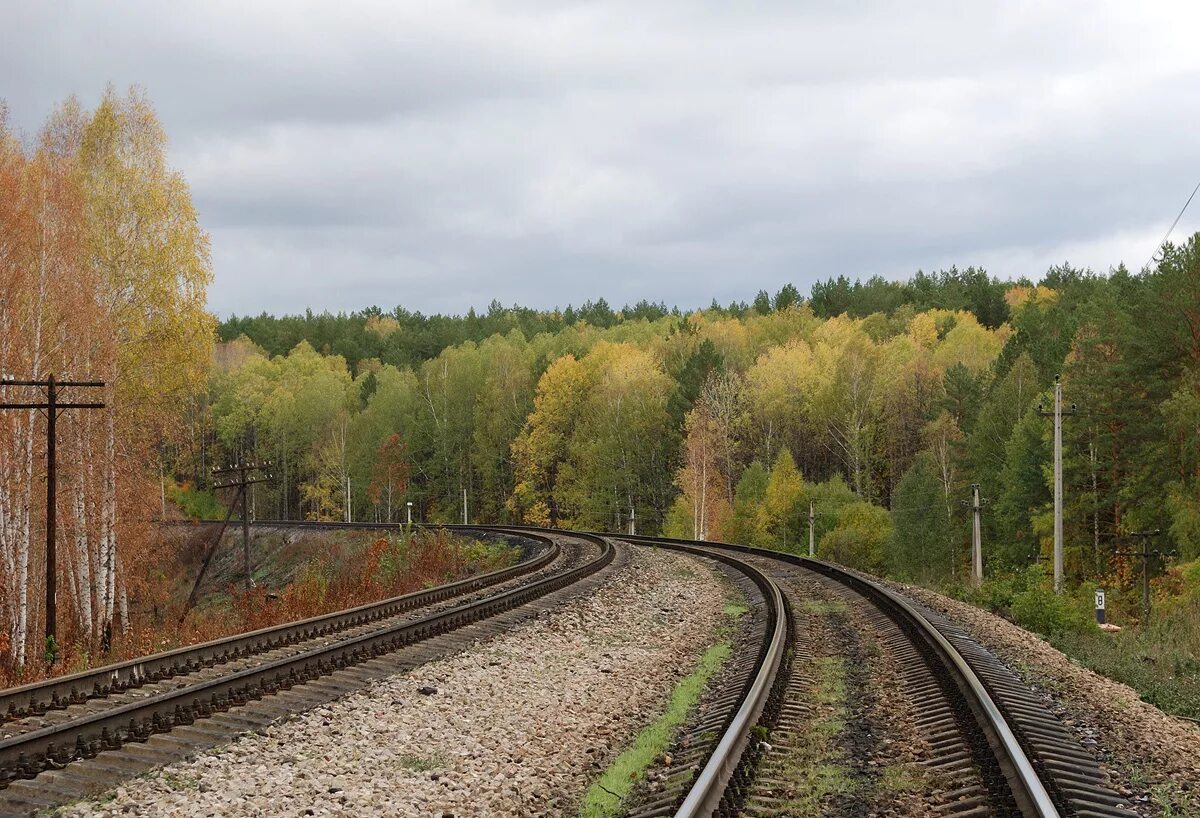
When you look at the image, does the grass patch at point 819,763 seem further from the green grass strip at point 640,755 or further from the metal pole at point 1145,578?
the metal pole at point 1145,578

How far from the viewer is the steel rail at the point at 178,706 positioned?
8133 mm

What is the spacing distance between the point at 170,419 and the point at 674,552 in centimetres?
1551

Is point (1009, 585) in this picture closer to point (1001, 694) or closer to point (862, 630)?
point (862, 630)

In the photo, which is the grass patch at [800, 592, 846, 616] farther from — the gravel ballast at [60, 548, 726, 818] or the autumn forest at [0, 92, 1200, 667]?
the autumn forest at [0, 92, 1200, 667]

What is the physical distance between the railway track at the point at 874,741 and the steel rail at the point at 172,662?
5.95 meters

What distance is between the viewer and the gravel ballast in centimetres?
763

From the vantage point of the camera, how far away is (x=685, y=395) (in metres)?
75.2

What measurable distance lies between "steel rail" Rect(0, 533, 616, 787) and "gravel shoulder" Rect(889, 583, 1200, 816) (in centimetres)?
754

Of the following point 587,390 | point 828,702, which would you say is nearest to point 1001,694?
point 828,702

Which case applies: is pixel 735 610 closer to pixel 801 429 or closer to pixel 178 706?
pixel 178 706

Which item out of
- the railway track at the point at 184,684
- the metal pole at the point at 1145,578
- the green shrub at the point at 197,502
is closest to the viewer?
the railway track at the point at 184,684

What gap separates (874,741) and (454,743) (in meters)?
3.59

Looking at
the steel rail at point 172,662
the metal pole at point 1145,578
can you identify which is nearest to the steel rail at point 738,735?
the steel rail at point 172,662

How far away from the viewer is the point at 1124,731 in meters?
9.07
